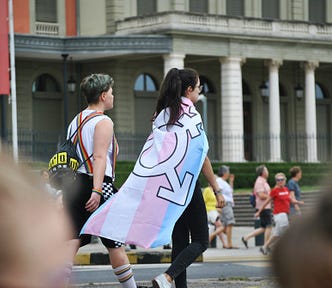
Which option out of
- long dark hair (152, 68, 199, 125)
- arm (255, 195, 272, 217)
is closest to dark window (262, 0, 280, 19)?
arm (255, 195, 272, 217)

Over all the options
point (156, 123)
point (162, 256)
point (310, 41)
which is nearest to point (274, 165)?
point (310, 41)

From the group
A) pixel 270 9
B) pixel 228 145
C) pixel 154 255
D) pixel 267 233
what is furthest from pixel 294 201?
pixel 270 9

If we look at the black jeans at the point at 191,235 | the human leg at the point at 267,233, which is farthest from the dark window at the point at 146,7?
the black jeans at the point at 191,235

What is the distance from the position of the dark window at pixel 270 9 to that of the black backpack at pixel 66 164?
139 ft

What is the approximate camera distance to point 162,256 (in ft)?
55.0

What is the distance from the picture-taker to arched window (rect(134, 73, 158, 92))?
159ft

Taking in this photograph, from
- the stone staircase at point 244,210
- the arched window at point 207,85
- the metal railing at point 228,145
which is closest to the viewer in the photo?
the stone staircase at point 244,210

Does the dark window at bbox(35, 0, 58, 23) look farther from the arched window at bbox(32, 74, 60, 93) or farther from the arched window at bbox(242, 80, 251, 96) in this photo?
the arched window at bbox(242, 80, 251, 96)

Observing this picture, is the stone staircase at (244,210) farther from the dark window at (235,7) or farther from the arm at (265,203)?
the dark window at (235,7)

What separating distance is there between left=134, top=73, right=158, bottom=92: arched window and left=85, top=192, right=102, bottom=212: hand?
39818 mm

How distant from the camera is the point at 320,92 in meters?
55.1

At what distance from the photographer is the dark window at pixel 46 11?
46.5 metres

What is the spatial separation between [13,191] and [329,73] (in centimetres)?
5485

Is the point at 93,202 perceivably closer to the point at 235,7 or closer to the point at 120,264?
the point at 120,264
